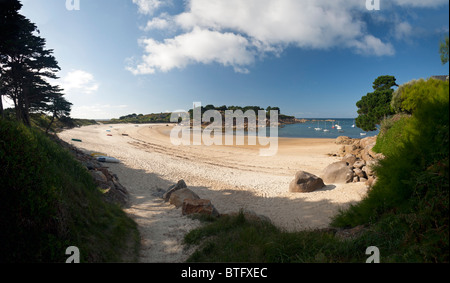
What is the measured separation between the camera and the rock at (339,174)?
40.8ft

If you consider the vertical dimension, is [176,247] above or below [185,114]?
below

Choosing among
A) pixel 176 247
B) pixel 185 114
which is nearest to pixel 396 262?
pixel 176 247

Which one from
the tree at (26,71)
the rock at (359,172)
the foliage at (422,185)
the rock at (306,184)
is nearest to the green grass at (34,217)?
the foliage at (422,185)

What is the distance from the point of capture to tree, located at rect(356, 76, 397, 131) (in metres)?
26.2

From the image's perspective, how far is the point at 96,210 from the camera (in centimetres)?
564

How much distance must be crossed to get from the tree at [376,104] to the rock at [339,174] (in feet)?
58.8

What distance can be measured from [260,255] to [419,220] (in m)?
2.67

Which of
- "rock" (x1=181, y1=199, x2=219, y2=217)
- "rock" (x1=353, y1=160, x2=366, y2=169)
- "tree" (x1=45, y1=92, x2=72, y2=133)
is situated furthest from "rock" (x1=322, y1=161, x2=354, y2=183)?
"tree" (x1=45, y1=92, x2=72, y2=133)

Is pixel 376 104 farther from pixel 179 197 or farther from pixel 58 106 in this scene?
pixel 58 106

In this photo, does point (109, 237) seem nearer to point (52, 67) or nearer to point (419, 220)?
point (419, 220)

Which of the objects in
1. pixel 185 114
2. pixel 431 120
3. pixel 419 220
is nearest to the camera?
pixel 419 220

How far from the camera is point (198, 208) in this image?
7914 mm

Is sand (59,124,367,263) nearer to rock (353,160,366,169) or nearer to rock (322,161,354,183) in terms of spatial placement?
rock (322,161,354,183)

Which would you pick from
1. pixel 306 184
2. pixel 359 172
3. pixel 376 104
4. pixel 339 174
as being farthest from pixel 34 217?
pixel 376 104
